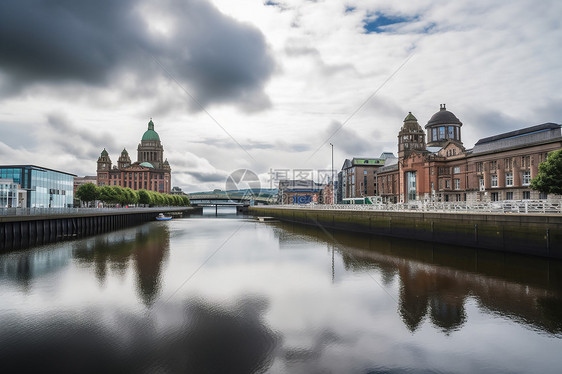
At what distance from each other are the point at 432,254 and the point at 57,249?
114 feet

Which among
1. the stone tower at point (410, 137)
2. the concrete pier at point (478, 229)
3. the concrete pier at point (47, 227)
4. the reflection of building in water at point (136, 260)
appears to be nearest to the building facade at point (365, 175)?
the stone tower at point (410, 137)

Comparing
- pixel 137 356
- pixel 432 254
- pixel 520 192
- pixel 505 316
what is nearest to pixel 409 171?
pixel 520 192

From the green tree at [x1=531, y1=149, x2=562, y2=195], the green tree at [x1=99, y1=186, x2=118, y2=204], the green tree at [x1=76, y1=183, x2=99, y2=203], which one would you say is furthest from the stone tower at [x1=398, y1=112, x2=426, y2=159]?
the green tree at [x1=76, y1=183, x2=99, y2=203]

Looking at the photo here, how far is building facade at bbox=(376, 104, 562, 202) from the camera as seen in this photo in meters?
52.5

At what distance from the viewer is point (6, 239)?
3550 cm

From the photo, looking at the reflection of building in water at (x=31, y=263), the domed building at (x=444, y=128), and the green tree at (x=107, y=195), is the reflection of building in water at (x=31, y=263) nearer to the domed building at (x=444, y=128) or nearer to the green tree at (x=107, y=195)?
the green tree at (x=107, y=195)

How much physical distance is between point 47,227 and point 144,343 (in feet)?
134

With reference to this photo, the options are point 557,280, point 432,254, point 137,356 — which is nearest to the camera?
point 137,356

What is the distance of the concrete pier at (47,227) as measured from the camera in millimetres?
35438

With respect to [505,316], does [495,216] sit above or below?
above

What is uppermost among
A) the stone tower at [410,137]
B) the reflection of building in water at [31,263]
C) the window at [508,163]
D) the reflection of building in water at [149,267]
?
the stone tower at [410,137]

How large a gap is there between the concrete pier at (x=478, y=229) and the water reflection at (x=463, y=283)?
2.77 ft

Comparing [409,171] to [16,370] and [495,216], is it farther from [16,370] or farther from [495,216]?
[16,370]

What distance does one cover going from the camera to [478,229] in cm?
2820
